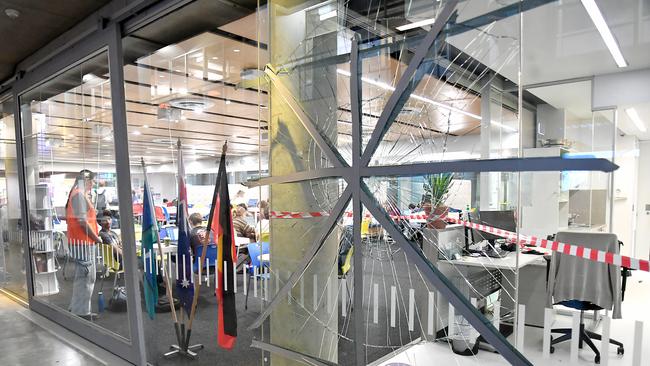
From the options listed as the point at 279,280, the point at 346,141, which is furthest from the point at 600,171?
the point at 279,280

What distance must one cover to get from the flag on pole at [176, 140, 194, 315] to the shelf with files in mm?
2714

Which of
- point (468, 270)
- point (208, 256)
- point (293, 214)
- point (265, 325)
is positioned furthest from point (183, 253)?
point (468, 270)

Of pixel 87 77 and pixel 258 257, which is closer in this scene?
pixel 258 257

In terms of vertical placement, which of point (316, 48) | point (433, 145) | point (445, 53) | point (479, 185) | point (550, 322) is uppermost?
point (316, 48)

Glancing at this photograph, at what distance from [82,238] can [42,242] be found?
132cm

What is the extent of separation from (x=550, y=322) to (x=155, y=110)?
330cm

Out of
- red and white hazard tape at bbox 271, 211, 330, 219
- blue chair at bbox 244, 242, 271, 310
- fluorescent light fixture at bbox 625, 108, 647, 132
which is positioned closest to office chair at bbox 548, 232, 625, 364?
fluorescent light fixture at bbox 625, 108, 647, 132

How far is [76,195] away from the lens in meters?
4.04

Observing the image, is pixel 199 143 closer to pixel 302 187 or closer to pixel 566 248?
pixel 302 187

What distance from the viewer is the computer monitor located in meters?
1.48

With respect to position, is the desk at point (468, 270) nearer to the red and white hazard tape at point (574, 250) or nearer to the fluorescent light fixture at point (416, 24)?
the red and white hazard tape at point (574, 250)

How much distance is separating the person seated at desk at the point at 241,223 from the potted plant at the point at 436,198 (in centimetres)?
140

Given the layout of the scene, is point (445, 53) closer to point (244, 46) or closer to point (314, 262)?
point (314, 262)

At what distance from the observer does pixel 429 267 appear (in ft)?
4.94
